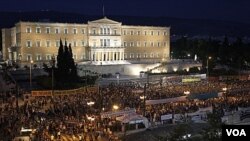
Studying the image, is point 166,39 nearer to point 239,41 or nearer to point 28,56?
point 239,41

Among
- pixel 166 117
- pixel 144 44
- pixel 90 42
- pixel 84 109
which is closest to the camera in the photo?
pixel 166 117

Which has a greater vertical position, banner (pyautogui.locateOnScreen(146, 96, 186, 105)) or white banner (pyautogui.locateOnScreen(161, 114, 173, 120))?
banner (pyautogui.locateOnScreen(146, 96, 186, 105))

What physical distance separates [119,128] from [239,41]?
53.1 meters

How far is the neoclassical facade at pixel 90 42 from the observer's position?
67.0m

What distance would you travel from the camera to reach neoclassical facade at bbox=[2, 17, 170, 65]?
220 ft

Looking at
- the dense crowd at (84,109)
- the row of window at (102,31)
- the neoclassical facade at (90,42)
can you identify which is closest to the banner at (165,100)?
the dense crowd at (84,109)

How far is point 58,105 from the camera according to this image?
31.2 metres

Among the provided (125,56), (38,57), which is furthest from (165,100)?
(125,56)

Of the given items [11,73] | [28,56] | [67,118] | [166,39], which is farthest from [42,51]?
[67,118]

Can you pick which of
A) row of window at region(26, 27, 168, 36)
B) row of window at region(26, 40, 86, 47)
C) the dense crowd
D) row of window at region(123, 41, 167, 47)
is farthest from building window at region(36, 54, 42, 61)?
the dense crowd

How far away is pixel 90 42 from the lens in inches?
2817

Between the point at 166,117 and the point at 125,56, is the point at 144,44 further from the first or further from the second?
the point at 166,117

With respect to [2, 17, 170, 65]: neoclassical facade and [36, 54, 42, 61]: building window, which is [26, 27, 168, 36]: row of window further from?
[36, 54, 42, 61]: building window

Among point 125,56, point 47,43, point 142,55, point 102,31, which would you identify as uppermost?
point 102,31
